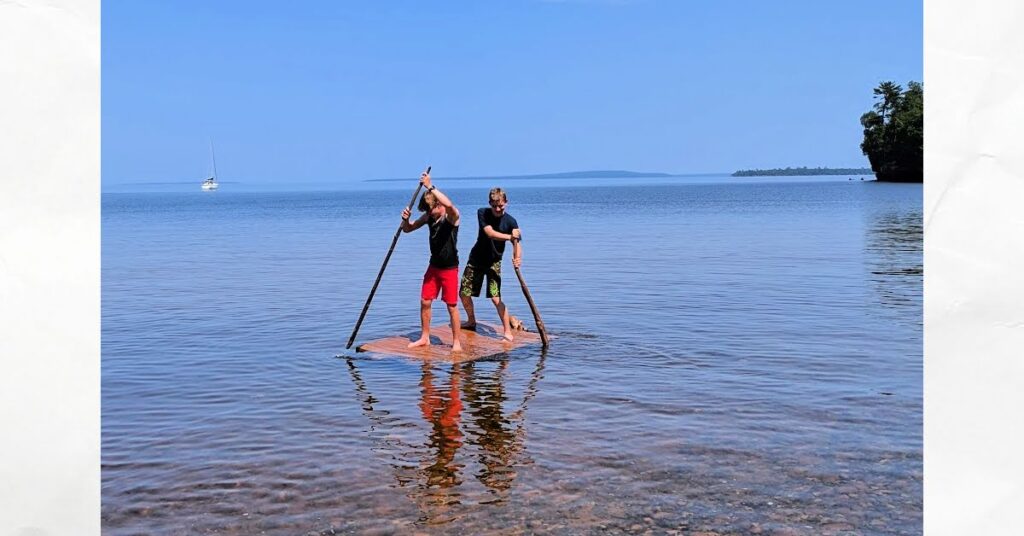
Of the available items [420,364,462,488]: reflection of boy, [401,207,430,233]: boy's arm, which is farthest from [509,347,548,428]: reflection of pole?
[401,207,430,233]: boy's arm

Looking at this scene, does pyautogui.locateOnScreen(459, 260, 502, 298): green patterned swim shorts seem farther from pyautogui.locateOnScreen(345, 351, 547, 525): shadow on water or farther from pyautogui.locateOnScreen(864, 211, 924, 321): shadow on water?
pyautogui.locateOnScreen(864, 211, 924, 321): shadow on water

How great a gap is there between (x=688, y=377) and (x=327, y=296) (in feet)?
38.9

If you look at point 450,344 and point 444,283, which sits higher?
point 444,283

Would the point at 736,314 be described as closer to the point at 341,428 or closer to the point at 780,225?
the point at 341,428

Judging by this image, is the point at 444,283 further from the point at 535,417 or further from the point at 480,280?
the point at 535,417

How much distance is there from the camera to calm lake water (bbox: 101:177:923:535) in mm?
6691

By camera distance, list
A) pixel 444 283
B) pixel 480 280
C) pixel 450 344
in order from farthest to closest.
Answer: pixel 480 280
pixel 450 344
pixel 444 283

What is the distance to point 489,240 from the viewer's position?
13.1 meters

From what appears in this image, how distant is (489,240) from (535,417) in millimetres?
4108

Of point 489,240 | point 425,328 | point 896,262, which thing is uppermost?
point 489,240

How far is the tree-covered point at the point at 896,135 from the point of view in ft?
421

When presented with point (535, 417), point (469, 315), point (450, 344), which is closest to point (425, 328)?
point (450, 344)
